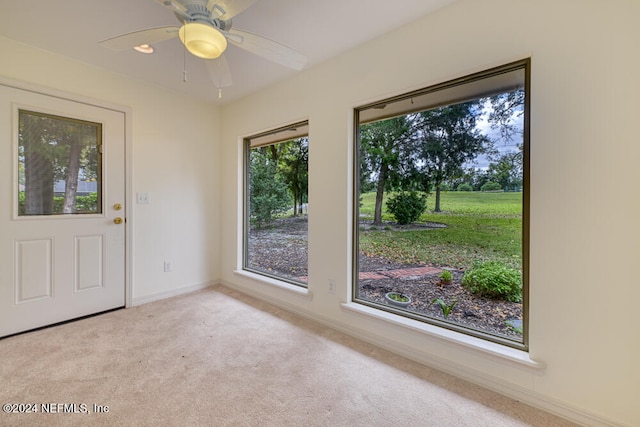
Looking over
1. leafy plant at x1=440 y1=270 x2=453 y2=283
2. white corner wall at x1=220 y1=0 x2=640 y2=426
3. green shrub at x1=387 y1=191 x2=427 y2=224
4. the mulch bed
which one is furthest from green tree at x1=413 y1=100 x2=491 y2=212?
the mulch bed

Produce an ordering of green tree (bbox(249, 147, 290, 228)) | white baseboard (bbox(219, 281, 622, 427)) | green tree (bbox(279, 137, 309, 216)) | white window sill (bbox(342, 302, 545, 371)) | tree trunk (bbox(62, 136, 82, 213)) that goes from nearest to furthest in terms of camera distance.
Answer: white baseboard (bbox(219, 281, 622, 427)) → white window sill (bbox(342, 302, 545, 371)) → tree trunk (bbox(62, 136, 82, 213)) → green tree (bbox(279, 137, 309, 216)) → green tree (bbox(249, 147, 290, 228))

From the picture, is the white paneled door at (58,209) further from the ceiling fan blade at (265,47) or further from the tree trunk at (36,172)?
the ceiling fan blade at (265,47)

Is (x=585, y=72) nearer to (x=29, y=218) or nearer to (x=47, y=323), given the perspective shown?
(x=29, y=218)

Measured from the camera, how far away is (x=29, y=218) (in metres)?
2.31

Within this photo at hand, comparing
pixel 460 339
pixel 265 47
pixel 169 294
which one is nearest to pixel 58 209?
pixel 169 294

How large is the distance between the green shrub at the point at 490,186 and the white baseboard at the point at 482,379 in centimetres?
116

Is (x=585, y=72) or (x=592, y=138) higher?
(x=585, y=72)

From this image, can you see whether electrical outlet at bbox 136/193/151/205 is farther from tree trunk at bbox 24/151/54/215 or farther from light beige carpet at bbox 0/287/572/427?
A: light beige carpet at bbox 0/287/572/427

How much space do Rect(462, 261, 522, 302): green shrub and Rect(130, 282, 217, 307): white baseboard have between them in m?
3.03

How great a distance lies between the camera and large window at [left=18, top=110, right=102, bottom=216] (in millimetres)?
2303

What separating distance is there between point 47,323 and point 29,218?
3.07ft

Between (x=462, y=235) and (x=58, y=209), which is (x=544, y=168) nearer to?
(x=462, y=235)

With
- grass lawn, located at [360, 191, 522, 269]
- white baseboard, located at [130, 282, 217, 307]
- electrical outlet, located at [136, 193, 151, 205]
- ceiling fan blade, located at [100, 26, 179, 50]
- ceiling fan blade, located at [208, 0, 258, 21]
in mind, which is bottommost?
white baseboard, located at [130, 282, 217, 307]

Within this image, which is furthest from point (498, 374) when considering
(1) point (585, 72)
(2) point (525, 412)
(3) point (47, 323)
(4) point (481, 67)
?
(3) point (47, 323)
